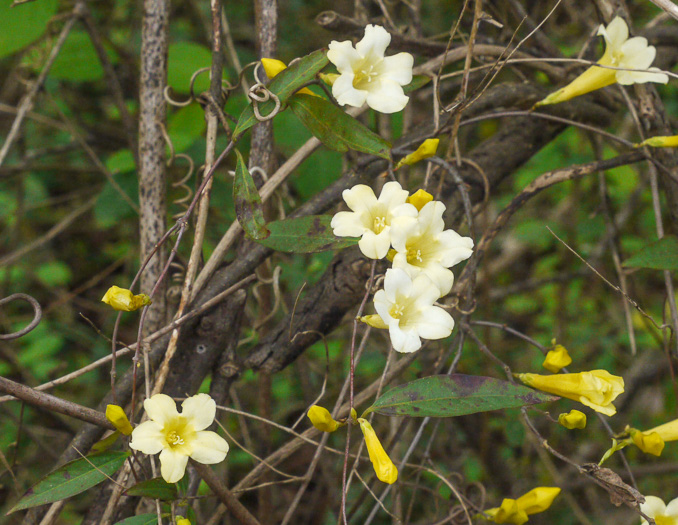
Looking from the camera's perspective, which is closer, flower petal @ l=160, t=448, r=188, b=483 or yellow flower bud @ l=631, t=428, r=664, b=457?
flower petal @ l=160, t=448, r=188, b=483

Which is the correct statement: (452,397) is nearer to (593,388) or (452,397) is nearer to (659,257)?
(593,388)

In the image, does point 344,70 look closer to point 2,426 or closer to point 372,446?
point 372,446

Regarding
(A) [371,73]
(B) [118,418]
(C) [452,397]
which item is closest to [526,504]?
(C) [452,397]

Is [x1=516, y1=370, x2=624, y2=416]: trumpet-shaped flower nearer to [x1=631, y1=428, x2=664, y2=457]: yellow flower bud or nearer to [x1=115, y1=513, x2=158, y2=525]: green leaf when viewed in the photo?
[x1=631, y1=428, x2=664, y2=457]: yellow flower bud

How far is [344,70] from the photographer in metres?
1.10

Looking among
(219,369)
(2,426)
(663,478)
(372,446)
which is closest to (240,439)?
(2,426)

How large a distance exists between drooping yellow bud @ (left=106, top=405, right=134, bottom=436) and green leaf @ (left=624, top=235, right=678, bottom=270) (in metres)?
1.08

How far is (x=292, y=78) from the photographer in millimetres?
1130

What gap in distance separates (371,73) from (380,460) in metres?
0.75

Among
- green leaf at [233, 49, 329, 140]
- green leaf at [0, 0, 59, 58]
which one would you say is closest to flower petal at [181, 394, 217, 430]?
green leaf at [233, 49, 329, 140]

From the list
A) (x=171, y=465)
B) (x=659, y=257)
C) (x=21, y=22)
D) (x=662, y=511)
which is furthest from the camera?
(x=21, y=22)

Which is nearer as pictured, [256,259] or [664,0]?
[664,0]

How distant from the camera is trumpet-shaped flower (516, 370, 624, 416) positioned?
1056mm

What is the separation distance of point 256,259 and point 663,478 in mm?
2085
